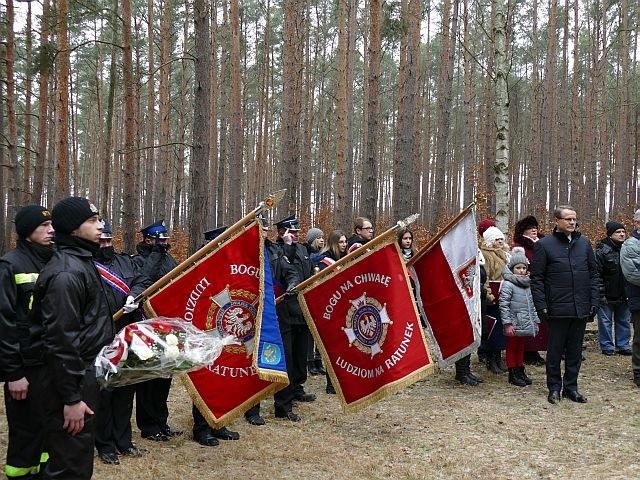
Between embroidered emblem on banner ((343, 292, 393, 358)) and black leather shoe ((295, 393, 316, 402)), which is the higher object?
embroidered emblem on banner ((343, 292, 393, 358))

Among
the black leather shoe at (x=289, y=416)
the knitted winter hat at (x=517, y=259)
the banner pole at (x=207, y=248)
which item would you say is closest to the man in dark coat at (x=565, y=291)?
the knitted winter hat at (x=517, y=259)

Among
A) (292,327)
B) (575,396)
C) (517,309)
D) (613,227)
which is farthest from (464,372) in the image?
(613,227)

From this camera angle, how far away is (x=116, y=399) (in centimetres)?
543

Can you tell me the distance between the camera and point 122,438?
538 cm

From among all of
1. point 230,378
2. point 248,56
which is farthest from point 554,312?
point 248,56

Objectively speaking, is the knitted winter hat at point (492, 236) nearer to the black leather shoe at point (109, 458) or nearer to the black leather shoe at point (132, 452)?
the black leather shoe at point (132, 452)

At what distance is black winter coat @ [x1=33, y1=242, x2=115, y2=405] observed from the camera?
3.13m

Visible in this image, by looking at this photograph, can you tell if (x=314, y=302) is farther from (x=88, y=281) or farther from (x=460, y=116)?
(x=460, y=116)

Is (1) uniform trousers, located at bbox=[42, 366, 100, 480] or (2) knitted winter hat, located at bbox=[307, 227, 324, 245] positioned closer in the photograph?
(1) uniform trousers, located at bbox=[42, 366, 100, 480]

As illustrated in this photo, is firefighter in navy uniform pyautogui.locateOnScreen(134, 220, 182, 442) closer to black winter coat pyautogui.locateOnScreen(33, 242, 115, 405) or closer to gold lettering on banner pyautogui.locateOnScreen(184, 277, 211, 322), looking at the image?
gold lettering on banner pyautogui.locateOnScreen(184, 277, 211, 322)

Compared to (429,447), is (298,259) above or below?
above

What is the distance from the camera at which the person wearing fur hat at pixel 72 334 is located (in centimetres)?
314

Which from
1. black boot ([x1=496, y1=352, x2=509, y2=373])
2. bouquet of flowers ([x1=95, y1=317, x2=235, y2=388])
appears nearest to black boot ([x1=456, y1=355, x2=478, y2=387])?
black boot ([x1=496, y1=352, x2=509, y2=373])

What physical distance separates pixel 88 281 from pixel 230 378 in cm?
206
